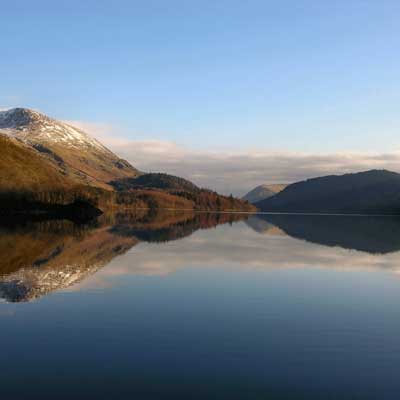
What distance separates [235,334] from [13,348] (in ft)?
35.6

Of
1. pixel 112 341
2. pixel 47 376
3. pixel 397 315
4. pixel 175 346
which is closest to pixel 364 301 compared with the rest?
pixel 397 315

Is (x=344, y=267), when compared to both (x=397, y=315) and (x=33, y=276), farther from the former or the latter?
(x=33, y=276)

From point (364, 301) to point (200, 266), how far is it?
2120 centimetres

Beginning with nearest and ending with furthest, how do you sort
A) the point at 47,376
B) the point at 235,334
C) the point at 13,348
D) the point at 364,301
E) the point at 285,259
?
the point at 47,376 < the point at 13,348 < the point at 235,334 < the point at 364,301 < the point at 285,259

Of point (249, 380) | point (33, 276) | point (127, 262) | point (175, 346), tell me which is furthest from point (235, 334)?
point (127, 262)

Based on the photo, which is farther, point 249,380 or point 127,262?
point 127,262

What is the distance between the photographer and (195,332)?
2300 cm

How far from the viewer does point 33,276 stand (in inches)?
1516

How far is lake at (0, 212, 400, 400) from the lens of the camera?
16.3 m

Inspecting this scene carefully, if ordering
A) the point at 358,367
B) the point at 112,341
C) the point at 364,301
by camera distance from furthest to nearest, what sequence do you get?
the point at 364,301
the point at 112,341
the point at 358,367

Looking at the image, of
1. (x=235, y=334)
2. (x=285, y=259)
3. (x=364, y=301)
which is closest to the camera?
(x=235, y=334)

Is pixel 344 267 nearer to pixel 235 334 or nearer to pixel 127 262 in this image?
pixel 127 262

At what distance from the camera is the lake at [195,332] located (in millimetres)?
16297

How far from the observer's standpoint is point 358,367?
60.4ft
